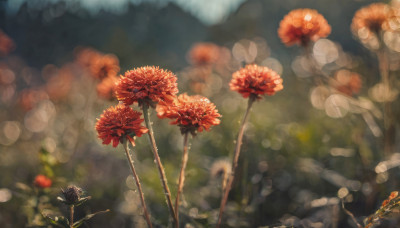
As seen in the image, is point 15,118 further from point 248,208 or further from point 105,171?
point 248,208

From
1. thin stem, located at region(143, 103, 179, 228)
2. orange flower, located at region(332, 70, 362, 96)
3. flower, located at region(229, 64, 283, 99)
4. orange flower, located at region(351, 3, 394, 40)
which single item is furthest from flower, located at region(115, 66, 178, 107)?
orange flower, located at region(332, 70, 362, 96)

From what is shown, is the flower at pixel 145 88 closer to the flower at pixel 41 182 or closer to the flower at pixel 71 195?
the flower at pixel 71 195

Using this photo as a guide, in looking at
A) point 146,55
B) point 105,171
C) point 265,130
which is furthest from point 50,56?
point 265,130

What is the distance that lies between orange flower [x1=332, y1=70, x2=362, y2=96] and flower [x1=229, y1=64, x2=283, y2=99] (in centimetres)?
186

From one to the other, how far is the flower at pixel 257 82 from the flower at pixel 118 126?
0.57 metres

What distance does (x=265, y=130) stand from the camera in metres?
3.29

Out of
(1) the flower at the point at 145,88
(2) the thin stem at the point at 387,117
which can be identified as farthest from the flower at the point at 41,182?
(2) the thin stem at the point at 387,117

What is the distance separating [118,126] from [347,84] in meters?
3.01

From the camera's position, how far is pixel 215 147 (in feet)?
11.5

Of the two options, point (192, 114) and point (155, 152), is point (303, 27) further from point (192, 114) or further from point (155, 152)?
point (155, 152)

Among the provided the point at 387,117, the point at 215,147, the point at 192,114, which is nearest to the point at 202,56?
the point at 215,147

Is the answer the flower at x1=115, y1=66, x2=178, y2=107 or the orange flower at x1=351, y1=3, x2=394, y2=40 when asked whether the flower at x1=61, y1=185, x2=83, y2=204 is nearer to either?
the flower at x1=115, y1=66, x2=178, y2=107

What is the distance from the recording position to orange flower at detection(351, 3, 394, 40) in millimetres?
2561

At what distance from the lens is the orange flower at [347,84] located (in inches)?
128
